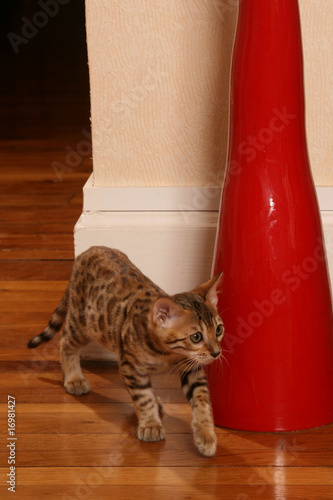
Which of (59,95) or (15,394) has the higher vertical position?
(15,394)

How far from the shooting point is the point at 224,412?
54.9 inches

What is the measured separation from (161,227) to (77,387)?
0.36 meters

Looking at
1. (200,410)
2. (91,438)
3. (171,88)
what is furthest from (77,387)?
(171,88)

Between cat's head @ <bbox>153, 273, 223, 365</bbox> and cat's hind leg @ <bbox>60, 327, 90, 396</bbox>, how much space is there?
29cm

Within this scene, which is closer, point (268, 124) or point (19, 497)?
point (19, 497)

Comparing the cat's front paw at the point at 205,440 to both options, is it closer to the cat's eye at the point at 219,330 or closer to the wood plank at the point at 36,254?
the cat's eye at the point at 219,330

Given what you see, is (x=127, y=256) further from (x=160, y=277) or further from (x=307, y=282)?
(x=307, y=282)

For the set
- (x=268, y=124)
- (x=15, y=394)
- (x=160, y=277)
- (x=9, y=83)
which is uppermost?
(x=268, y=124)

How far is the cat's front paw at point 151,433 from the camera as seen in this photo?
4.41 ft

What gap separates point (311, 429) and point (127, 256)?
0.50 m

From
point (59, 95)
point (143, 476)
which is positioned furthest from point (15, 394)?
point (59, 95)
